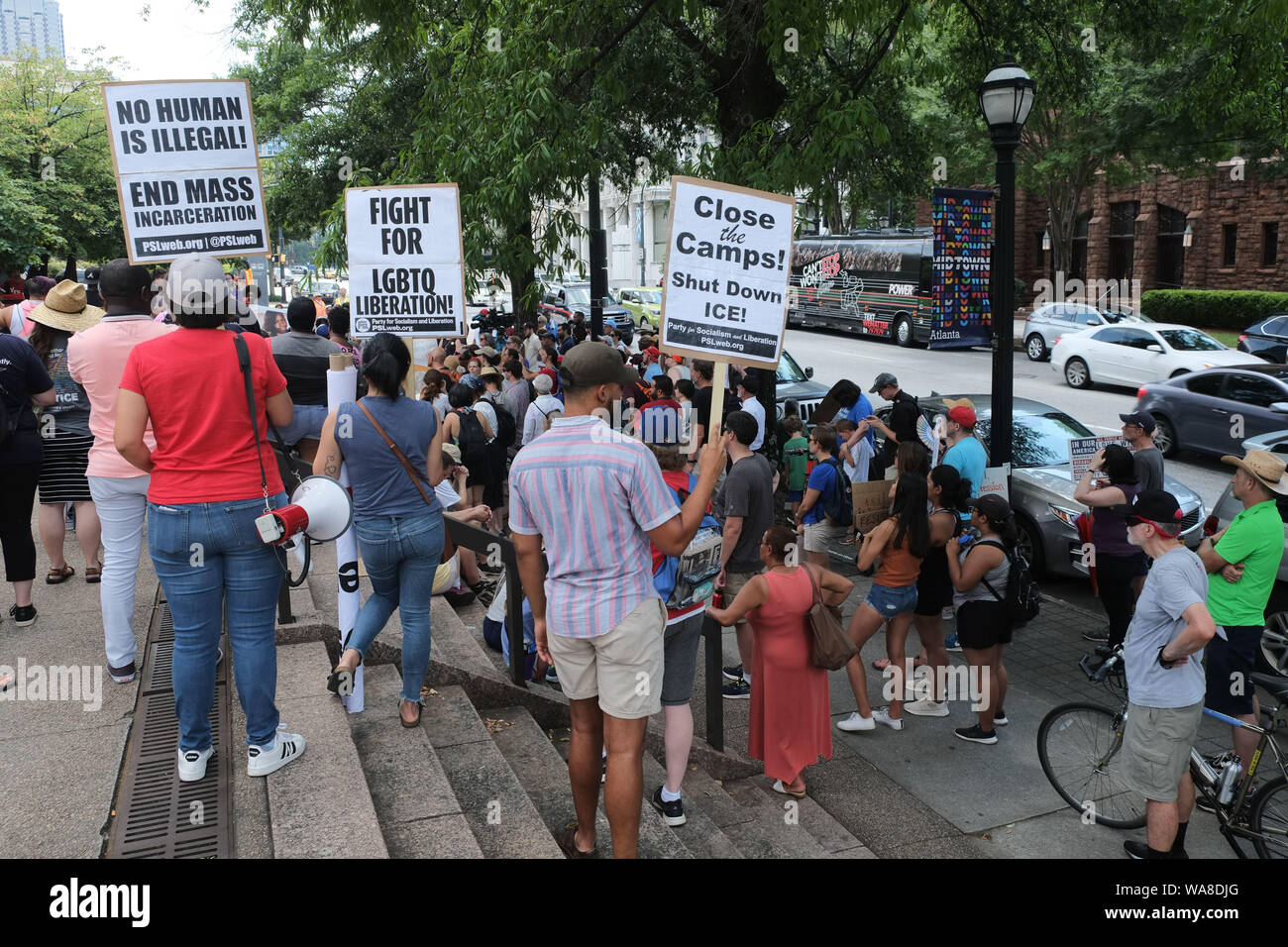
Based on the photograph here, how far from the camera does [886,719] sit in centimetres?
680

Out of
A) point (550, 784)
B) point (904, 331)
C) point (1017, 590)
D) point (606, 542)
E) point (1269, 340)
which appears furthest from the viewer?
point (904, 331)

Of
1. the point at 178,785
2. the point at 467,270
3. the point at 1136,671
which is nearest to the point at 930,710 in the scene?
the point at 1136,671

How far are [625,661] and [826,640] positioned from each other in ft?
6.29

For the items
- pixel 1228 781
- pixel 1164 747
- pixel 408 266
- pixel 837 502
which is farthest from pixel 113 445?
pixel 1228 781

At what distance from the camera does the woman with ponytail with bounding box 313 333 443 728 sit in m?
4.61

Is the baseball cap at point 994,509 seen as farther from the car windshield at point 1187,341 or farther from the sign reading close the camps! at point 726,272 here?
the car windshield at point 1187,341

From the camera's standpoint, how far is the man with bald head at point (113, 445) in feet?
16.1

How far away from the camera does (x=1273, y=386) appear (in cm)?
1526

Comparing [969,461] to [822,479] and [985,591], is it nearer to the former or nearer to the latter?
[822,479]

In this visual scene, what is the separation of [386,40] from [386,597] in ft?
28.0

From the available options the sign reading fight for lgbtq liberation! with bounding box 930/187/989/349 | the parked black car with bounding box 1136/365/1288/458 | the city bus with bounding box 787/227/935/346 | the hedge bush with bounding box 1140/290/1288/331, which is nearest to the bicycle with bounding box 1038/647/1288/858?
the sign reading fight for lgbtq liberation! with bounding box 930/187/989/349

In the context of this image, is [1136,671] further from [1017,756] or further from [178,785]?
[178,785]

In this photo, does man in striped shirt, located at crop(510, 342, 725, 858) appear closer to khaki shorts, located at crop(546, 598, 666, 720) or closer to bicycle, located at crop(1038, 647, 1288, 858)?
khaki shorts, located at crop(546, 598, 666, 720)

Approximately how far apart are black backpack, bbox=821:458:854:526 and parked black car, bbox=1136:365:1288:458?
830cm
